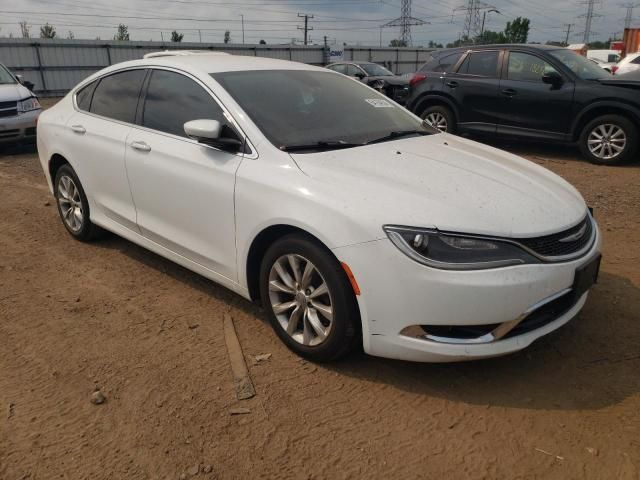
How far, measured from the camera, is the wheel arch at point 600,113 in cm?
760

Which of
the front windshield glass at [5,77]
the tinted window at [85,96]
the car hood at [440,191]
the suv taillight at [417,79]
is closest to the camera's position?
the car hood at [440,191]

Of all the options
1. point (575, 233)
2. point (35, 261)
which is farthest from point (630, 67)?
point (35, 261)

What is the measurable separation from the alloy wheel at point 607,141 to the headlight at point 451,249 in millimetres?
6293

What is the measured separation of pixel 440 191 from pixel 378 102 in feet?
5.08

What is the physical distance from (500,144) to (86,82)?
730cm

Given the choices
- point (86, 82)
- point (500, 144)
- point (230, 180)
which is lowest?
point (500, 144)

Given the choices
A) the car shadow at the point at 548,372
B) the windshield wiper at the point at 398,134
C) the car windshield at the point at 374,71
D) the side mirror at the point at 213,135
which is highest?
the side mirror at the point at 213,135

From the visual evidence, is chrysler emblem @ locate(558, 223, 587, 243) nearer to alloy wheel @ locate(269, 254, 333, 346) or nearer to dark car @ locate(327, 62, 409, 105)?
alloy wheel @ locate(269, 254, 333, 346)

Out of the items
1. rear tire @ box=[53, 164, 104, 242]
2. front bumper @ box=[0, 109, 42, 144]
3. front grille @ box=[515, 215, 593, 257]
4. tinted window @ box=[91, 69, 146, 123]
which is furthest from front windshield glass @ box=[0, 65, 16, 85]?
front grille @ box=[515, 215, 593, 257]

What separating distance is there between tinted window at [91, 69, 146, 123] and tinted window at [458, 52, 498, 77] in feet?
21.0

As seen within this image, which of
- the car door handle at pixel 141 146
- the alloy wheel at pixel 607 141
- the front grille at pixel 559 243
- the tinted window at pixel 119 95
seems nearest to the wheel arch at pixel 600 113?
the alloy wheel at pixel 607 141

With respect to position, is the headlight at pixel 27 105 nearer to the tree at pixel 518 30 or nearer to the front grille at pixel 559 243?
the front grille at pixel 559 243

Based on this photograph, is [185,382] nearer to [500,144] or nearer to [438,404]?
[438,404]

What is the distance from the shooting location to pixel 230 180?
320 cm
